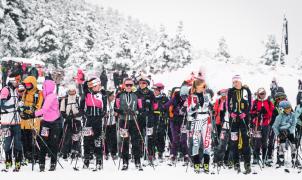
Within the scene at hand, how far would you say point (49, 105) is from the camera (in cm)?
Answer: 916

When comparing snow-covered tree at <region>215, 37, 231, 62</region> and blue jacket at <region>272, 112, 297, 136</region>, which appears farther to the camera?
snow-covered tree at <region>215, 37, 231, 62</region>

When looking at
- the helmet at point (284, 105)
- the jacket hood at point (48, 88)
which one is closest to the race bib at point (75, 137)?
the jacket hood at point (48, 88)

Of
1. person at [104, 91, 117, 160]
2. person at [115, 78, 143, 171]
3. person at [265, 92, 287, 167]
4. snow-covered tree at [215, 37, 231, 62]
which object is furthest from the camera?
snow-covered tree at [215, 37, 231, 62]

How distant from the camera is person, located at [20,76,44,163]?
9328mm

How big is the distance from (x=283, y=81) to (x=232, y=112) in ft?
66.9

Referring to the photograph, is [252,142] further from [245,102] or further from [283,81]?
[283,81]

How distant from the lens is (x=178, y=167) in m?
10.4

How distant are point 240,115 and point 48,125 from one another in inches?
194

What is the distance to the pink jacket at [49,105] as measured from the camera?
9133 millimetres

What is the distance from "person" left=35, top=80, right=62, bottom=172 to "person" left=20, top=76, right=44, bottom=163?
24 cm

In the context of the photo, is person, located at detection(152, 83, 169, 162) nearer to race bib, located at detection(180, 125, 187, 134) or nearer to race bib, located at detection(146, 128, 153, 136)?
race bib, located at detection(180, 125, 187, 134)

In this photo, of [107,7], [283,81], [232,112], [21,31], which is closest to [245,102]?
[232,112]

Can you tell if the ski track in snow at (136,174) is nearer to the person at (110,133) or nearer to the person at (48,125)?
the person at (48,125)

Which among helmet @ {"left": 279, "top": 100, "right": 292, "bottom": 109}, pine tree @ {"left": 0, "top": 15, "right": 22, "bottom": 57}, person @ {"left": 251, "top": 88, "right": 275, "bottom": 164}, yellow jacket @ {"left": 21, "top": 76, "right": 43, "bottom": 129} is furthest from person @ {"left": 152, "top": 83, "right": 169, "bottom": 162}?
pine tree @ {"left": 0, "top": 15, "right": 22, "bottom": 57}
